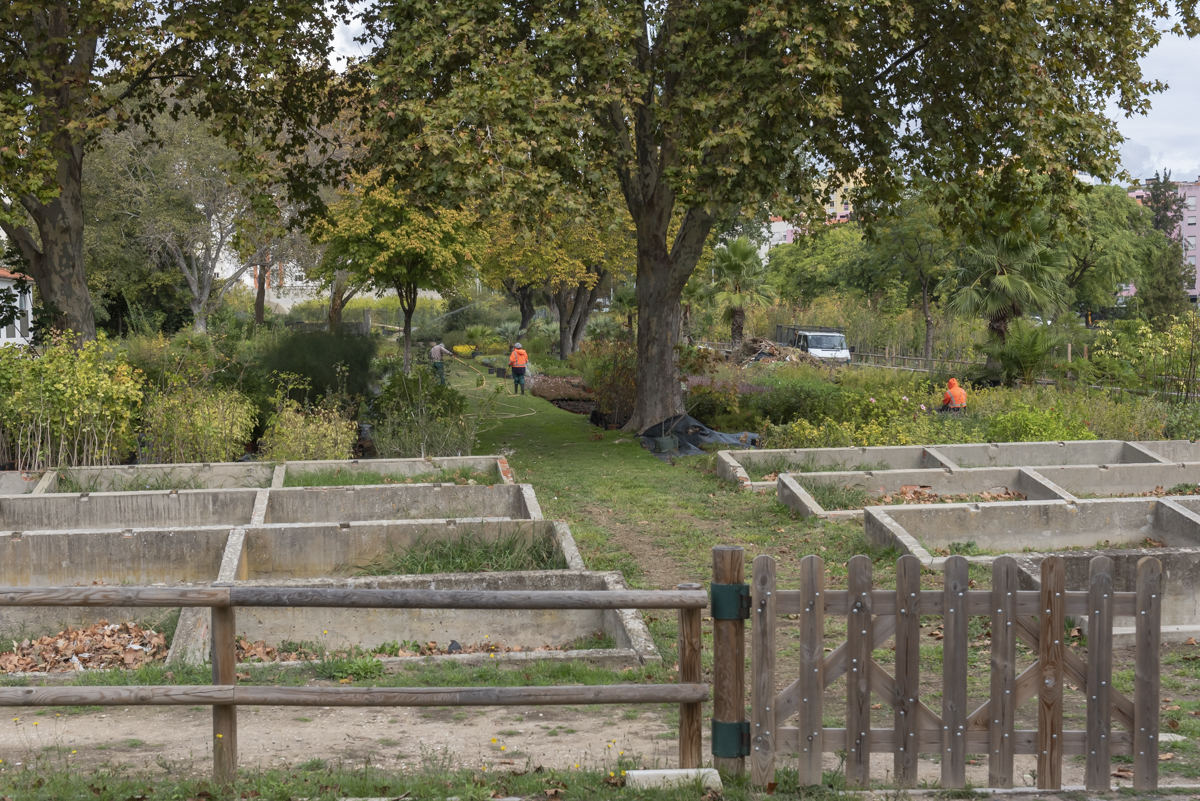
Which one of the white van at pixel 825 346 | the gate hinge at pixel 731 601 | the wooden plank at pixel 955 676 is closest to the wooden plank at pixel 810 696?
the gate hinge at pixel 731 601

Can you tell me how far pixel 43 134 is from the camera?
12.6m

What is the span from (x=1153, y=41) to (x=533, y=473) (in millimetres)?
11335

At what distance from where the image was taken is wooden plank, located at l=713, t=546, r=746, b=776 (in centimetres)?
415

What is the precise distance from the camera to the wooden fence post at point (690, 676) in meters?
4.24

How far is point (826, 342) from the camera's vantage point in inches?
1391

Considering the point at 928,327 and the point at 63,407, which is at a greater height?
the point at 928,327

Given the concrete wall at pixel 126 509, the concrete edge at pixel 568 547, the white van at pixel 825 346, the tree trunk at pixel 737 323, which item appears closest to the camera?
the concrete edge at pixel 568 547

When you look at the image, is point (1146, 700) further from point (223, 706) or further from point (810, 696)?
point (223, 706)

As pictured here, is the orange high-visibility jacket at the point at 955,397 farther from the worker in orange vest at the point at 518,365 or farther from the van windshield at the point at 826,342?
the van windshield at the point at 826,342

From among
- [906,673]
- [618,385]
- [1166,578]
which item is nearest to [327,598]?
[906,673]

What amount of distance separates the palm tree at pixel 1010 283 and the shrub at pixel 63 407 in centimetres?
1908

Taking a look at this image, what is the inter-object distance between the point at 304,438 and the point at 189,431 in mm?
1438

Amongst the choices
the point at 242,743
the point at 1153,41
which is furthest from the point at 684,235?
the point at 242,743

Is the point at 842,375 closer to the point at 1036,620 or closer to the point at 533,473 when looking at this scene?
the point at 533,473
